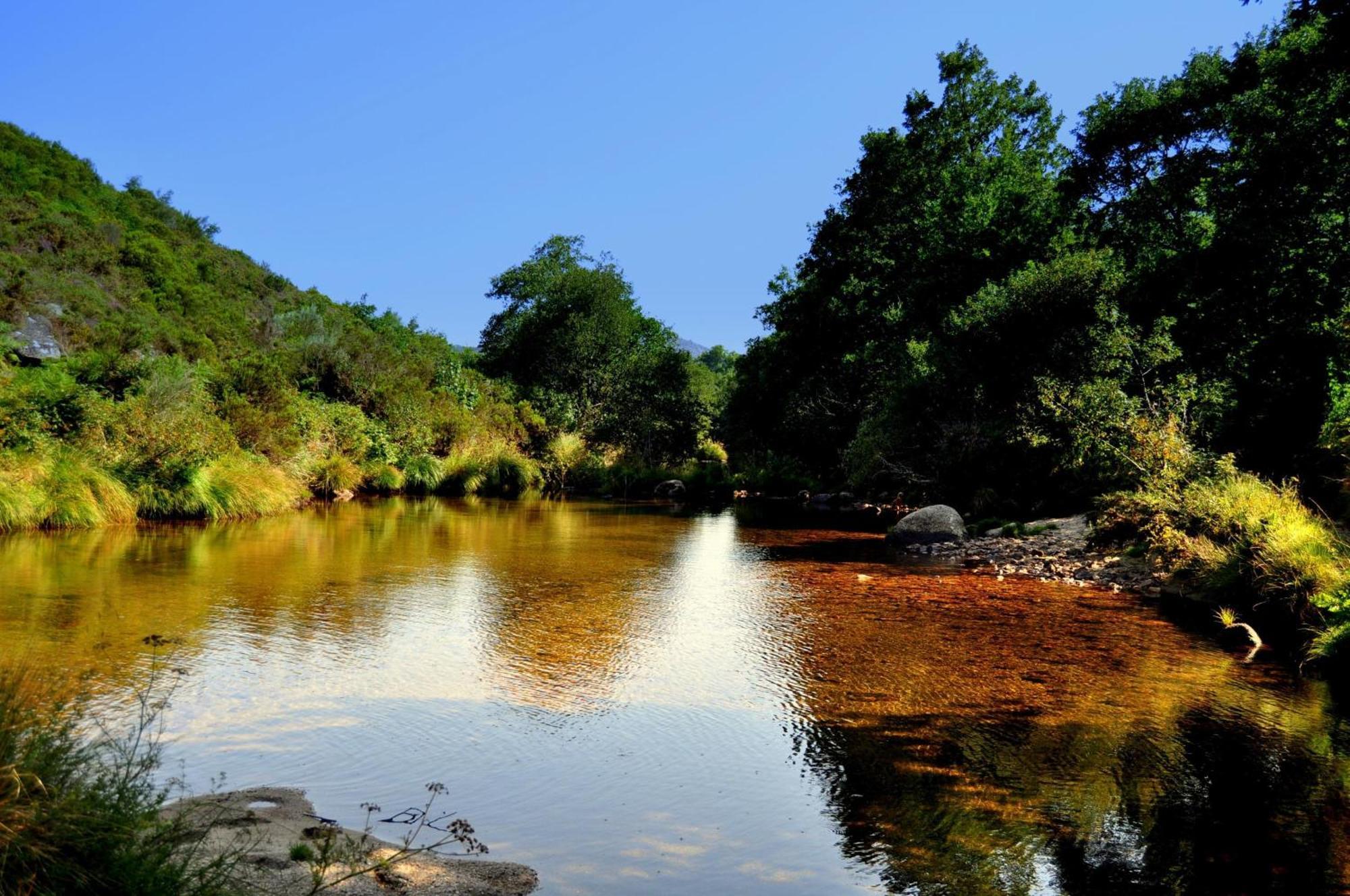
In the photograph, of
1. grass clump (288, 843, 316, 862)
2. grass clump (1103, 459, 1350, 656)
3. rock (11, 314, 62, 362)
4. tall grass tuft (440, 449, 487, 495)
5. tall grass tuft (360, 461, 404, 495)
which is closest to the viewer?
grass clump (288, 843, 316, 862)

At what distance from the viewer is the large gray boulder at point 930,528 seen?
59.0ft

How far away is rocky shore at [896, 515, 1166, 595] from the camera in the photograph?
1309 centimetres

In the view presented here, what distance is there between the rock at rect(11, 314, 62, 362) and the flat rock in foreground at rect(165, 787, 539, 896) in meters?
29.7

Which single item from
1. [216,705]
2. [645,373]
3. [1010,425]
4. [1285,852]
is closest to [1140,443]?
[1010,425]

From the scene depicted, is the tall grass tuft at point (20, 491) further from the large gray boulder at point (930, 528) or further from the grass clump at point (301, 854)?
the large gray boulder at point (930, 528)

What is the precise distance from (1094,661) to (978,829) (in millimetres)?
4565

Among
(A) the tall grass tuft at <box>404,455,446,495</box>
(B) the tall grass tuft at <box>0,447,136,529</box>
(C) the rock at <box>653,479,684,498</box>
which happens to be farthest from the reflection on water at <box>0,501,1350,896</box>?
(C) the rock at <box>653,479,684,498</box>

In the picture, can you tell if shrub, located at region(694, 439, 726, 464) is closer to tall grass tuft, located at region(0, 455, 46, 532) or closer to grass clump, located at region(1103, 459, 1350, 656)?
grass clump, located at region(1103, 459, 1350, 656)

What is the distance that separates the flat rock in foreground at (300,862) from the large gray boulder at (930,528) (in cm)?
1525

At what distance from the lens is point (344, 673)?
7.35 metres

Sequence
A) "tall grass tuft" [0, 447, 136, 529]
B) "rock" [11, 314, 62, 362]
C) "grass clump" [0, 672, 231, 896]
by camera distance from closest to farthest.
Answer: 1. "grass clump" [0, 672, 231, 896]
2. "tall grass tuft" [0, 447, 136, 529]
3. "rock" [11, 314, 62, 362]

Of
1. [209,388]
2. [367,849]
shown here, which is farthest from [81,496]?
[367,849]

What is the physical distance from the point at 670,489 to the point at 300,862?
106 feet

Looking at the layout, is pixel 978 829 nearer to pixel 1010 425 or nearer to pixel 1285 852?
pixel 1285 852
